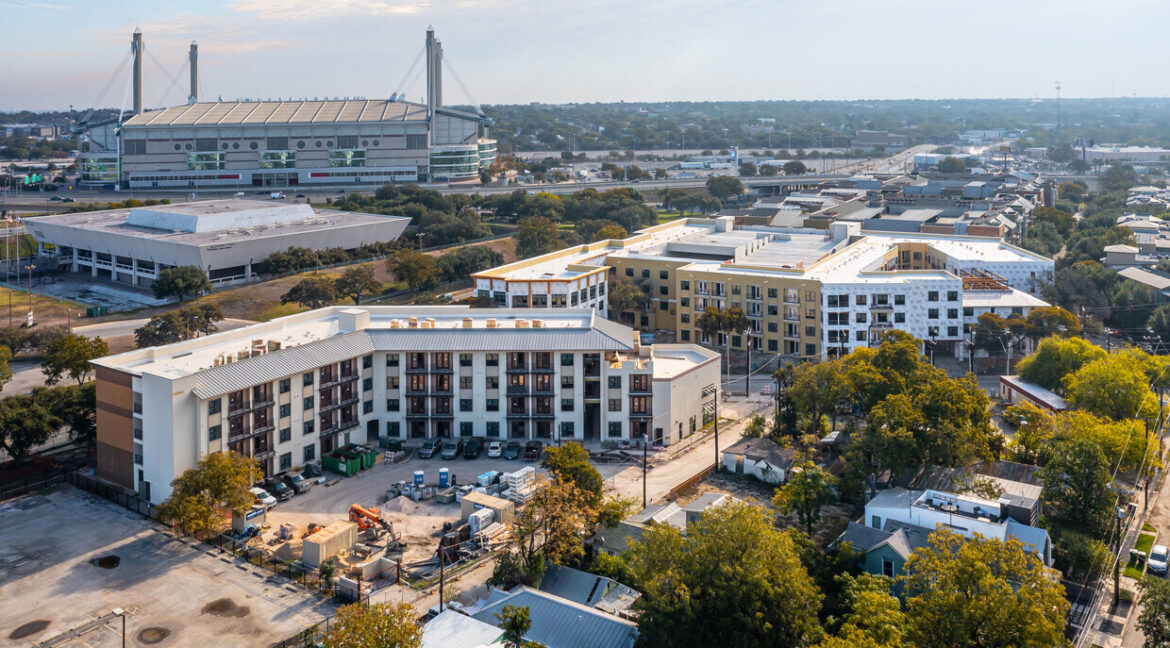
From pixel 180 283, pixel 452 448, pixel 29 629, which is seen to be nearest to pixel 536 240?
pixel 180 283

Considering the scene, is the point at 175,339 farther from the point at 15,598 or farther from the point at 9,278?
the point at 9,278

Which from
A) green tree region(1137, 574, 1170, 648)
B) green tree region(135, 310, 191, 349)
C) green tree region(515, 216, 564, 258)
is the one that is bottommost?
green tree region(1137, 574, 1170, 648)

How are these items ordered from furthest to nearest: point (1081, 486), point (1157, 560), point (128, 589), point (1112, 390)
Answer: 1. point (1112, 390)
2. point (1081, 486)
3. point (1157, 560)
4. point (128, 589)

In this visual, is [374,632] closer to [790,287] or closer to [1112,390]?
[1112,390]

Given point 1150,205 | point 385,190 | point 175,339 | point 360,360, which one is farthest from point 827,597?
point 1150,205

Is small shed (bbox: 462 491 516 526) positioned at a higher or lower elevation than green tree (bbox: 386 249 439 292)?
lower

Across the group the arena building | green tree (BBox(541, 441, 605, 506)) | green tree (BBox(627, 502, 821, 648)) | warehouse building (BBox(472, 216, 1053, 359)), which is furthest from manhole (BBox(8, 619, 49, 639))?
the arena building

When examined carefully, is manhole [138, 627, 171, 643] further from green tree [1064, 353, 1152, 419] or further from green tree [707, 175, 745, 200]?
green tree [707, 175, 745, 200]
